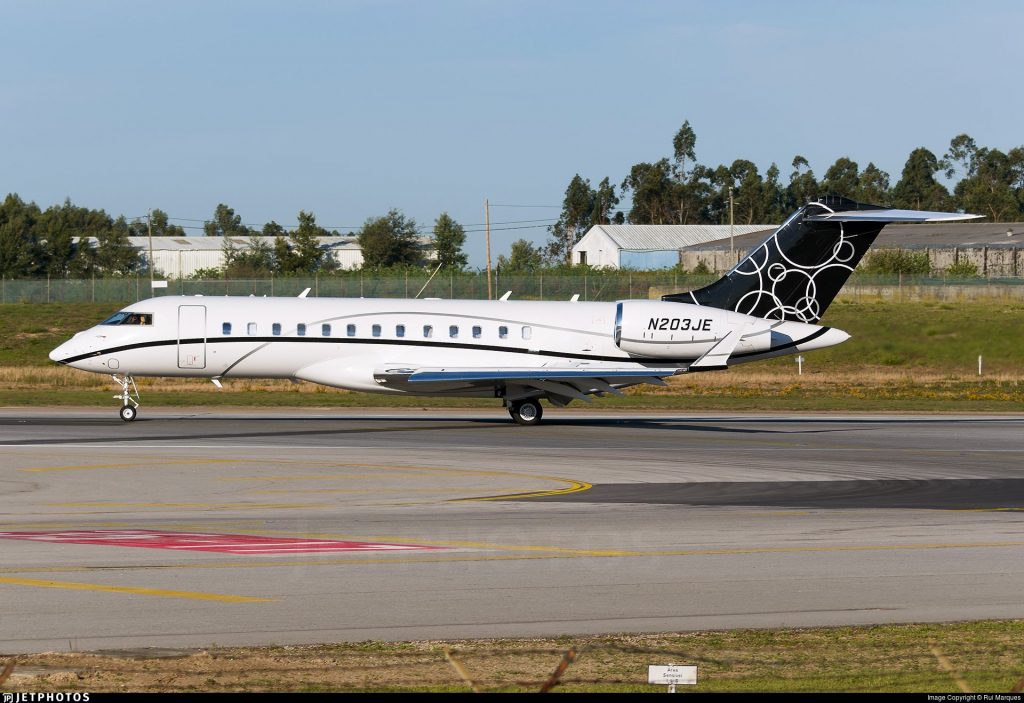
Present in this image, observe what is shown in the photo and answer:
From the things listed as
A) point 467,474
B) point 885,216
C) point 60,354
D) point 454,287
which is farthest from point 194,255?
point 467,474

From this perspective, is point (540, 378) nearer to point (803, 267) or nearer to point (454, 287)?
point (803, 267)

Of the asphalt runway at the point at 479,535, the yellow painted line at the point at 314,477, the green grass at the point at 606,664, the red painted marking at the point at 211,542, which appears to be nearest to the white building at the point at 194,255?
the asphalt runway at the point at 479,535

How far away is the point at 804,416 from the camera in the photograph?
36562 millimetres

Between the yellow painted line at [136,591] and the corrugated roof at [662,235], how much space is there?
103884 millimetres

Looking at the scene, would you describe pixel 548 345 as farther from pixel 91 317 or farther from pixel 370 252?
pixel 370 252

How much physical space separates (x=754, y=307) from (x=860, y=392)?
1659 centimetres

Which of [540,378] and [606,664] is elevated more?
[540,378]

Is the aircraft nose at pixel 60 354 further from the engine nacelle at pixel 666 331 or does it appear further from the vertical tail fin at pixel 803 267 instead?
the vertical tail fin at pixel 803 267

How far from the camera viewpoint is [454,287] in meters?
74.1

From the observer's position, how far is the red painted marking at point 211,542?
13812 mm

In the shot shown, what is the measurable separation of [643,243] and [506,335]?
3402 inches

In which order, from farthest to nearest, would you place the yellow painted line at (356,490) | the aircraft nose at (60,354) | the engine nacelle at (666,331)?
the engine nacelle at (666,331), the aircraft nose at (60,354), the yellow painted line at (356,490)

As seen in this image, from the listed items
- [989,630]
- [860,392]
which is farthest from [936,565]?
[860,392]

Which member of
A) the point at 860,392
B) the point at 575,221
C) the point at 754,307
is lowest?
the point at 860,392
